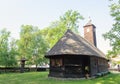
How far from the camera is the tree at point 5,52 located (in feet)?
119

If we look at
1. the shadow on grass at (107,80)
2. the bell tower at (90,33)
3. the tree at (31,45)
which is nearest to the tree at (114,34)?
the shadow on grass at (107,80)

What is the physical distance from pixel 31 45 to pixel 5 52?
37.8ft

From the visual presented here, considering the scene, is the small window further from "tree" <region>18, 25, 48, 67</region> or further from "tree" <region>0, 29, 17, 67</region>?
"tree" <region>18, 25, 48, 67</region>

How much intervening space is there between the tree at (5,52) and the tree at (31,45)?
22.0ft

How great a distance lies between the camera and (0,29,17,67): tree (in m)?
36.3

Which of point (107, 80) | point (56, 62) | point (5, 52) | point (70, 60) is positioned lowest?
point (107, 80)

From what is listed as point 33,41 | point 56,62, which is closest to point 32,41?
point 33,41

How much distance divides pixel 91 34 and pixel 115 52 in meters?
17.7

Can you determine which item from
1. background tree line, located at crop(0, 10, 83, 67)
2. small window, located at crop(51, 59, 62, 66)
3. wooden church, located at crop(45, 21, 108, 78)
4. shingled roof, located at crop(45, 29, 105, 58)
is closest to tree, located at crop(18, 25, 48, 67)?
background tree line, located at crop(0, 10, 83, 67)

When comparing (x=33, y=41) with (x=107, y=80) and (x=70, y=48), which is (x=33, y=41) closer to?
(x=70, y=48)

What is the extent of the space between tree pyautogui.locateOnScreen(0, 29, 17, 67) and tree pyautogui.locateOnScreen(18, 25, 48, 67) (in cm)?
672

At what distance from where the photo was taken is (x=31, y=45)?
159 feet

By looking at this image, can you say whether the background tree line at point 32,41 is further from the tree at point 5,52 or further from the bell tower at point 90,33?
the bell tower at point 90,33

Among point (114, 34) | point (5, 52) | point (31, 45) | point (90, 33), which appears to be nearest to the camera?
point (114, 34)
